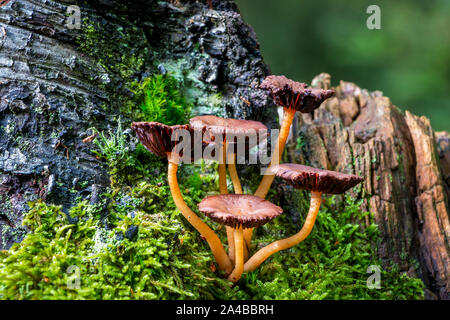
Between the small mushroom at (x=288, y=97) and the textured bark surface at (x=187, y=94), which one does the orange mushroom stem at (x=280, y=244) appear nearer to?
the small mushroom at (x=288, y=97)

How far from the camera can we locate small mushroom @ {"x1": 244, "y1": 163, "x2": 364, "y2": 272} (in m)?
2.13

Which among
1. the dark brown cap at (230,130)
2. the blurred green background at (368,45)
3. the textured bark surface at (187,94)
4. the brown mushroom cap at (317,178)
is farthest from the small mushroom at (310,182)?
the blurred green background at (368,45)

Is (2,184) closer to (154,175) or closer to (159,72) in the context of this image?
(154,175)

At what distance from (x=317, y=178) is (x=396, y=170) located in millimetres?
1762

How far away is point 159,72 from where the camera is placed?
3.20 metres

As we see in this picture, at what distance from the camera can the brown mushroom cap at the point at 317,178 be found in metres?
2.12

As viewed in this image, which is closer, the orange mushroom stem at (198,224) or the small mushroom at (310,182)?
the small mushroom at (310,182)

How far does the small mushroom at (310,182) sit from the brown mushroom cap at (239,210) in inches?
10.1

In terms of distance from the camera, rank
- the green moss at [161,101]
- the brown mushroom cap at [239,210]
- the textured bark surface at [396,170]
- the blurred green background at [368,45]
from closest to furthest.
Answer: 1. the brown mushroom cap at [239,210]
2. the green moss at [161,101]
3. the textured bark surface at [396,170]
4. the blurred green background at [368,45]

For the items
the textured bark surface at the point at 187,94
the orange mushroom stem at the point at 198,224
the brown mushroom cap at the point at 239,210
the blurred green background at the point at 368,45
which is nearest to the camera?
the brown mushroom cap at the point at 239,210

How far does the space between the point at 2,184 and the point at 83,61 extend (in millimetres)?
1210

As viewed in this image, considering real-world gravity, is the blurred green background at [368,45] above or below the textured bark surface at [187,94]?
above

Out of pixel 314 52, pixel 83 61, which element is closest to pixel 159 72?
pixel 83 61

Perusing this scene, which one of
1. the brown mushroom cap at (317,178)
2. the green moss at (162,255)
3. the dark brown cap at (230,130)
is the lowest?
the green moss at (162,255)
